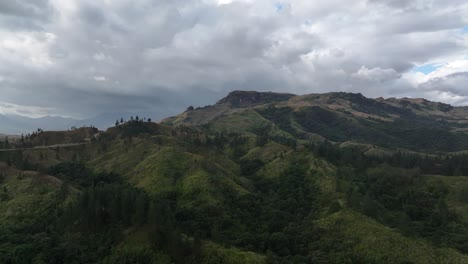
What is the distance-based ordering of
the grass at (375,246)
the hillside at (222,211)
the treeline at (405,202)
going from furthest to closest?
the treeline at (405,202) < the grass at (375,246) < the hillside at (222,211)

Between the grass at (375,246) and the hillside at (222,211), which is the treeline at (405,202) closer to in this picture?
the hillside at (222,211)

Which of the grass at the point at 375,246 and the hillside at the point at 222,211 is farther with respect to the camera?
the grass at the point at 375,246

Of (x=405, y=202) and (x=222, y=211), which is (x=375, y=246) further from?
(x=222, y=211)

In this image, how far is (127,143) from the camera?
193 metres

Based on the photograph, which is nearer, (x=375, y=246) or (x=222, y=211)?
(x=375, y=246)

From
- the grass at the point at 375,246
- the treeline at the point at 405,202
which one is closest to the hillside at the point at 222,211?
the grass at the point at 375,246

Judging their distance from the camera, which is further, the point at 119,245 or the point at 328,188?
the point at 328,188

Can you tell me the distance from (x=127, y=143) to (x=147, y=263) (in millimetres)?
111727

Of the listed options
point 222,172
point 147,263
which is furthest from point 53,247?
point 222,172

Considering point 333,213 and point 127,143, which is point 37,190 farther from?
point 333,213

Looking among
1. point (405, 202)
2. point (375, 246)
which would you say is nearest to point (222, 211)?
point (375, 246)

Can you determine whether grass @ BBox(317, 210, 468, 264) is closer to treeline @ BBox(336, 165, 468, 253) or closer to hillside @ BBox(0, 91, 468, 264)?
hillside @ BBox(0, 91, 468, 264)

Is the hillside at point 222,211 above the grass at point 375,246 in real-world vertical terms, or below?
above

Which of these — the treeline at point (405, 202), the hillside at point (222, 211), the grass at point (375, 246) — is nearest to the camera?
the hillside at point (222, 211)
